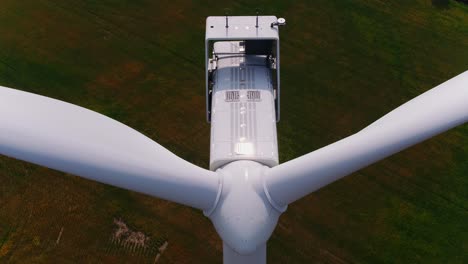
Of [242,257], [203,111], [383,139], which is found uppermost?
[383,139]

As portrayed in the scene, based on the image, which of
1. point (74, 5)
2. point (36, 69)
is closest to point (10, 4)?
point (74, 5)

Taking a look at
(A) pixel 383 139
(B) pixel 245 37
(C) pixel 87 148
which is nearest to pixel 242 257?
(A) pixel 383 139

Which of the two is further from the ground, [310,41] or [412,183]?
[310,41]

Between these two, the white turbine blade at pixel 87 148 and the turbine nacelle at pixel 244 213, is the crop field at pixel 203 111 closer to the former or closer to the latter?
the turbine nacelle at pixel 244 213

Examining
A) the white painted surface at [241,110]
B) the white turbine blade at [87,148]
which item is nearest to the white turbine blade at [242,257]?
the white turbine blade at [87,148]

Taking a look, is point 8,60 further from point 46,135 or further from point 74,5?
point 46,135

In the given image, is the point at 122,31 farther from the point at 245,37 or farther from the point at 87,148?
the point at 87,148
